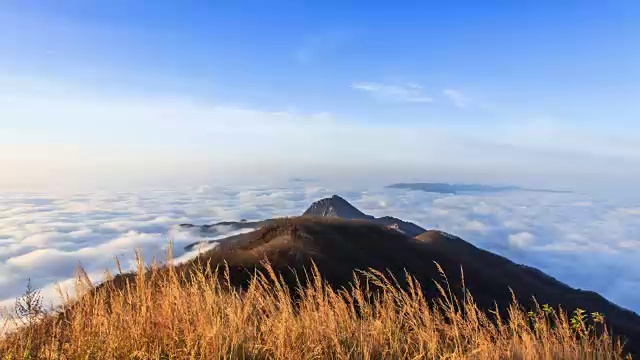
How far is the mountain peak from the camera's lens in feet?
454

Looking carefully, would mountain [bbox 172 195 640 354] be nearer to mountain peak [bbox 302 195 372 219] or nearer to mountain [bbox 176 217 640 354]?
mountain [bbox 176 217 640 354]

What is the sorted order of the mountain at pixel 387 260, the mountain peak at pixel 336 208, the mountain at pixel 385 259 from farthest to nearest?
the mountain peak at pixel 336 208, the mountain at pixel 385 259, the mountain at pixel 387 260

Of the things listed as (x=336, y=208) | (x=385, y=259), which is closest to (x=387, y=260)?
(x=385, y=259)

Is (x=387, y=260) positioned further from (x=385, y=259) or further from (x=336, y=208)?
(x=336, y=208)

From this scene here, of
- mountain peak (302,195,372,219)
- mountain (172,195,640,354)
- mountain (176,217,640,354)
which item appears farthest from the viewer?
mountain peak (302,195,372,219)

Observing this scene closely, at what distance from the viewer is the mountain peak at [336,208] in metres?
138

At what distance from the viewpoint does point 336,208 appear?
14362 centimetres

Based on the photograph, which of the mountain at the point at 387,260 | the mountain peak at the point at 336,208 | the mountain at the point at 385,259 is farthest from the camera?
the mountain peak at the point at 336,208

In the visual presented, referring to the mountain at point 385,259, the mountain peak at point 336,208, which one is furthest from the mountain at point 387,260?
the mountain peak at point 336,208

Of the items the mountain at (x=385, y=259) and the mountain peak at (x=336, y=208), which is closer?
the mountain at (x=385, y=259)

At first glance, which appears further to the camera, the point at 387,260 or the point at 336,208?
the point at 336,208

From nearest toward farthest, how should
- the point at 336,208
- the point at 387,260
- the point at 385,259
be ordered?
the point at 387,260
the point at 385,259
the point at 336,208

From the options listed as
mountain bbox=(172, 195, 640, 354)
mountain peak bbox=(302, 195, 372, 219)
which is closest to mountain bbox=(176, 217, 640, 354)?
mountain bbox=(172, 195, 640, 354)

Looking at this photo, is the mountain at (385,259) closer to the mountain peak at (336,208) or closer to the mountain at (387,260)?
the mountain at (387,260)
